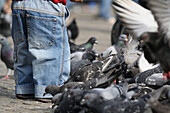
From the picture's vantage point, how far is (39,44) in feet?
15.8

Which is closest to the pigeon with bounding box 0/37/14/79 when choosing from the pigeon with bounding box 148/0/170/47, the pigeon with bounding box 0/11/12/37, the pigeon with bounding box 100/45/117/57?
the pigeon with bounding box 100/45/117/57

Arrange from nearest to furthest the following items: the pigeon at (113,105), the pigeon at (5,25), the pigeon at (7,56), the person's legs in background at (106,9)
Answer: the pigeon at (113,105), the pigeon at (7,56), the pigeon at (5,25), the person's legs in background at (106,9)

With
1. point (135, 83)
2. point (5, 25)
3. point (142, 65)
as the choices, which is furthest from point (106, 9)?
point (135, 83)

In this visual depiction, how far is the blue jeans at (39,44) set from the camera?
4.79 m

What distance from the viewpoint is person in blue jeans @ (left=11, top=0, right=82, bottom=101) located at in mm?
4785

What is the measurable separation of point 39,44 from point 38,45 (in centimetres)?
2

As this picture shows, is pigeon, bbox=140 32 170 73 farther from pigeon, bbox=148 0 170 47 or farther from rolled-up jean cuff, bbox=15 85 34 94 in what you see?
rolled-up jean cuff, bbox=15 85 34 94

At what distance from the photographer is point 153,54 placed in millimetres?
4039

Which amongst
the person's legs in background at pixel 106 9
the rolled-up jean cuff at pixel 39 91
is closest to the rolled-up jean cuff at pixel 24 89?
the rolled-up jean cuff at pixel 39 91

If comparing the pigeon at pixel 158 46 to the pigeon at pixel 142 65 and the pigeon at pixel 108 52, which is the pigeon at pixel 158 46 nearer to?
the pigeon at pixel 142 65

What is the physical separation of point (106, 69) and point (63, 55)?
63cm

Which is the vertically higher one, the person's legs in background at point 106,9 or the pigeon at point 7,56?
the pigeon at point 7,56

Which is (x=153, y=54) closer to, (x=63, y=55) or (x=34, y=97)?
(x=63, y=55)

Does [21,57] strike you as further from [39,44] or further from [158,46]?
[158,46]
